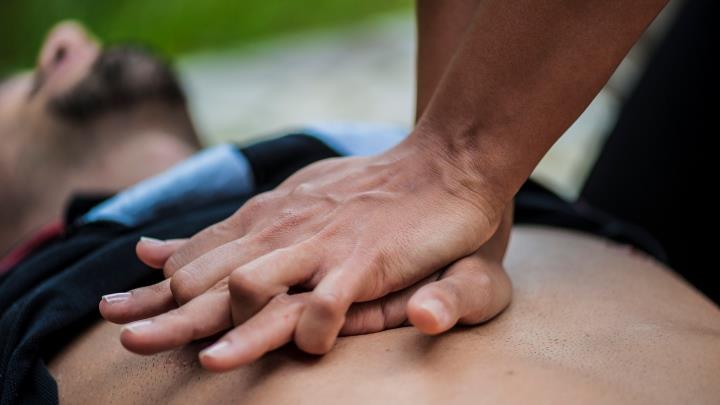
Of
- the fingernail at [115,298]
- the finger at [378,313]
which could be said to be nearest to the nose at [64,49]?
the fingernail at [115,298]

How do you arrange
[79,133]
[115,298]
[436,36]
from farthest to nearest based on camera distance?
1. [79,133]
2. [436,36]
3. [115,298]

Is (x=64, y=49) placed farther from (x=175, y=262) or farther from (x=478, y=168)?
(x=478, y=168)

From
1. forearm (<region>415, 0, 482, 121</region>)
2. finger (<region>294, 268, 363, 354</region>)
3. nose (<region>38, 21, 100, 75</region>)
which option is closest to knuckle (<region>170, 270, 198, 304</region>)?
finger (<region>294, 268, 363, 354</region>)

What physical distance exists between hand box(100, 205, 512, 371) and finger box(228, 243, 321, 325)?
11mm

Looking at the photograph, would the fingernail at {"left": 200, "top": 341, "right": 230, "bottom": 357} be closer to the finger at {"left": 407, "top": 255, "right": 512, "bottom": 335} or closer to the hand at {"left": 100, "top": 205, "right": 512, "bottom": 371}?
the hand at {"left": 100, "top": 205, "right": 512, "bottom": 371}

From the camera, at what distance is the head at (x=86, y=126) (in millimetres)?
1502

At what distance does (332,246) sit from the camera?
0.73 metres

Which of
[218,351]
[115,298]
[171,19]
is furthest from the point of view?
→ [171,19]

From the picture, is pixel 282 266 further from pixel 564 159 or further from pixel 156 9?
pixel 156 9

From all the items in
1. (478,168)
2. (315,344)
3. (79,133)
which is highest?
(478,168)

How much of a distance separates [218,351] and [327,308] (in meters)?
0.09

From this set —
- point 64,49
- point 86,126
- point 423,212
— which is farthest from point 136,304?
point 64,49

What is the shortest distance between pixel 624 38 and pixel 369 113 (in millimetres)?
2059

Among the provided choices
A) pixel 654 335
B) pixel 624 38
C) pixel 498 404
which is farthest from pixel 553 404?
pixel 624 38
